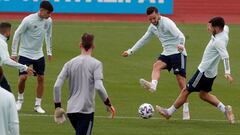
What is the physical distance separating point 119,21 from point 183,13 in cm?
390

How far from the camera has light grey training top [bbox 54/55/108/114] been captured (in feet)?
40.8

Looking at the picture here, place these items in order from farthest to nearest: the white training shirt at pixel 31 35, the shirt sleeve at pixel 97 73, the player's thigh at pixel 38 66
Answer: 1. the player's thigh at pixel 38 66
2. the white training shirt at pixel 31 35
3. the shirt sleeve at pixel 97 73

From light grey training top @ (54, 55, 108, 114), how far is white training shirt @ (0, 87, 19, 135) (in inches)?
100

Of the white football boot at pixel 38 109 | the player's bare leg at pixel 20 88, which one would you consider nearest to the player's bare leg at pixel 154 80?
the white football boot at pixel 38 109

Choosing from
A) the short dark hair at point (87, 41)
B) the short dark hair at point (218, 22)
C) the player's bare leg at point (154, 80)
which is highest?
the short dark hair at point (87, 41)

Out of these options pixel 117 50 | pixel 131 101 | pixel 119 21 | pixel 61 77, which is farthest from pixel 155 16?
pixel 119 21

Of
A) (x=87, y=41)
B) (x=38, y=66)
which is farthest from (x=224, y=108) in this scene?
(x=87, y=41)

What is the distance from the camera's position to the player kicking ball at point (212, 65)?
654 inches

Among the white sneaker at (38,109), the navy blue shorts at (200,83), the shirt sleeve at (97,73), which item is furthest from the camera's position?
the white sneaker at (38,109)

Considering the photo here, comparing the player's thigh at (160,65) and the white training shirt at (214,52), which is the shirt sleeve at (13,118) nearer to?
the white training shirt at (214,52)

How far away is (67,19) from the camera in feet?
145

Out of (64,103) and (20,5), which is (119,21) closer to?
(20,5)

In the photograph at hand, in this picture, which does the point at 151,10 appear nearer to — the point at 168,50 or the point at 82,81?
the point at 168,50

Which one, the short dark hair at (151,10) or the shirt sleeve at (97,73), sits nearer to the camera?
the shirt sleeve at (97,73)
